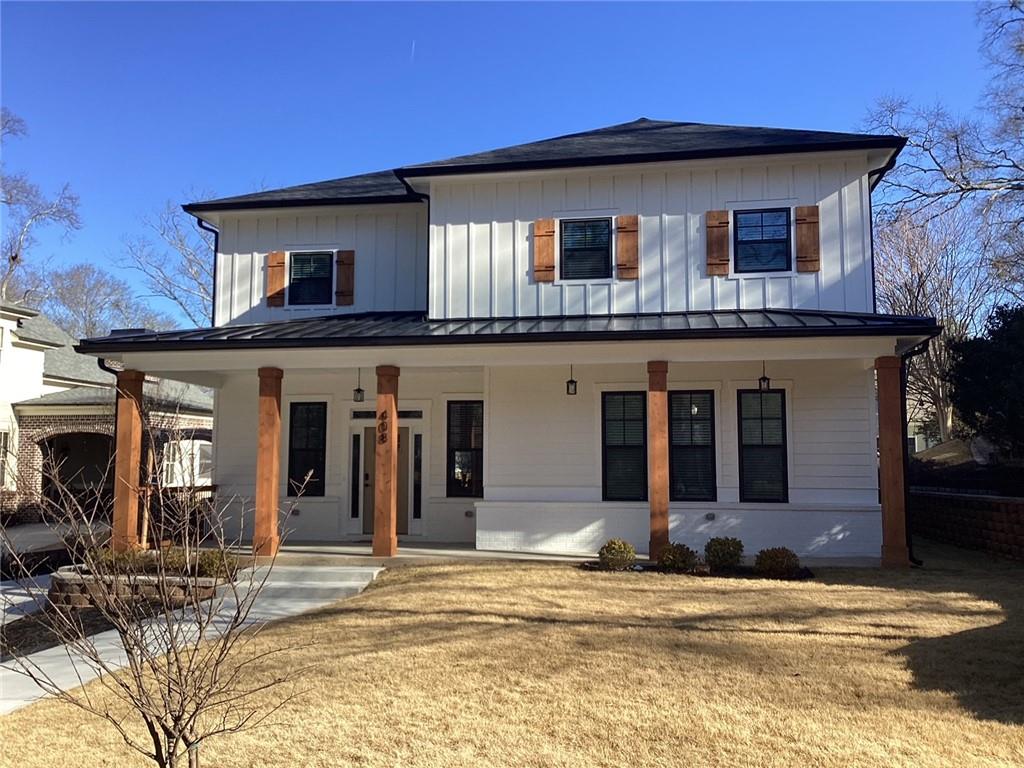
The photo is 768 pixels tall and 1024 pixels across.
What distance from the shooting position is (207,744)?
4672mm

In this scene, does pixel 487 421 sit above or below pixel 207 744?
above

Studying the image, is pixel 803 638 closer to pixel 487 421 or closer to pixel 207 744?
pixel 207 744

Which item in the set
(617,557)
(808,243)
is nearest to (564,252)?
(808,243)

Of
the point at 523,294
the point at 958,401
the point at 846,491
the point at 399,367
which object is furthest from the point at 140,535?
the point at 958,401

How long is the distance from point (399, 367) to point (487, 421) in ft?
6.37

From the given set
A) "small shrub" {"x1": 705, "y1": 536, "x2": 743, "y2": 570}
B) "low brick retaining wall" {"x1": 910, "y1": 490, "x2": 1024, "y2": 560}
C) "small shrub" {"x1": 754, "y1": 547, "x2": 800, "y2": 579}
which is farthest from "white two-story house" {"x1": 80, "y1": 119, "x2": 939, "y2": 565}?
"low brick retaining wall" {"x1": 910, "y1": 490, "x2": 1024, "y2": 560}

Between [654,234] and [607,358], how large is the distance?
2733mm

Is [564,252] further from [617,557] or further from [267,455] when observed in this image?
[267,455]

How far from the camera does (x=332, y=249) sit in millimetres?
14016

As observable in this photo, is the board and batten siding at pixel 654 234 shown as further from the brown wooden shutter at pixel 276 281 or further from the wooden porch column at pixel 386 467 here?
the brown wooden shutter at pixel 276 281

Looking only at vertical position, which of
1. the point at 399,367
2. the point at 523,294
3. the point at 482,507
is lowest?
the point at 482,507

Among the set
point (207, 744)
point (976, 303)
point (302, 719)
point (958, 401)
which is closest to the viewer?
point (207, 744)

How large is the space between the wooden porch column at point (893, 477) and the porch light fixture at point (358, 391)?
326 inches

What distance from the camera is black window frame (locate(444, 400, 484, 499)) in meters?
13.4
